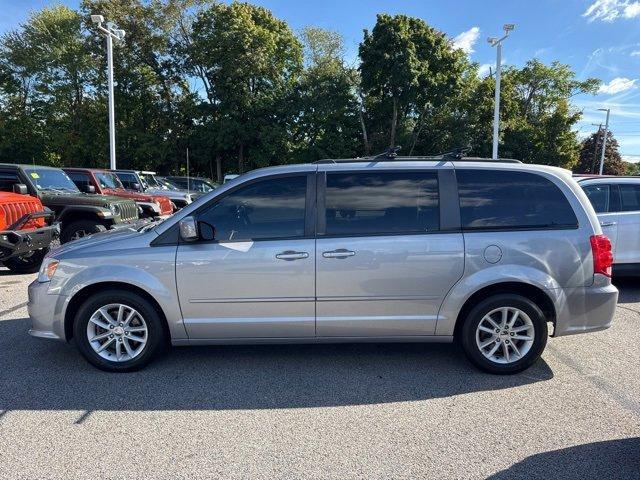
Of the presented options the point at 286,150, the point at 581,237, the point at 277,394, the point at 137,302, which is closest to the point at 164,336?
the point at 137,302

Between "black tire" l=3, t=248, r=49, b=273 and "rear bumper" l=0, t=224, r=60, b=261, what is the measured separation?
36.3 inches

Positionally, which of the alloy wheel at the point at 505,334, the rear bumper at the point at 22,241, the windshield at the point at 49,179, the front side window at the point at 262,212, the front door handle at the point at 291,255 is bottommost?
the alloy wheel at the point at 505,334

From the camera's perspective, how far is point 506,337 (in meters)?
4.08

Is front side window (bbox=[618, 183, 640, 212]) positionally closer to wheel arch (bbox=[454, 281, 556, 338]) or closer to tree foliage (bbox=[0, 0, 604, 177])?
wheel arch (bbox=[454, 281, 556, 338])

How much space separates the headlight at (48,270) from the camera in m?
4.10

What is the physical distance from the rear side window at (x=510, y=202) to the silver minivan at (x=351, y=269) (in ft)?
0.04

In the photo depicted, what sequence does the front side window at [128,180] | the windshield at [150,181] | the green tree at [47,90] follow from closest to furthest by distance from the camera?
the front side window at [128,180], the windshield at [150,181], the green tree at [47,90]

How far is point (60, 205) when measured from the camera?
929cm

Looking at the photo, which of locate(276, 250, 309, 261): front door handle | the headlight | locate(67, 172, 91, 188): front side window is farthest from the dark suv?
locate(276, 250, 309, 261): front door handle

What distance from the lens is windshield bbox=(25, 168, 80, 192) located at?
9.27m

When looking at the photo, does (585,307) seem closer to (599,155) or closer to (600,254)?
(600,254)

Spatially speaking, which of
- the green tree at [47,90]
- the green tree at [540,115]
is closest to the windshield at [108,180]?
the green tree at [47,90]

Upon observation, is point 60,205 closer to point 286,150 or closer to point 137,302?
point 137,302

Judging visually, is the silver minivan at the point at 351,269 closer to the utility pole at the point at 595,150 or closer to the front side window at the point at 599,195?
the front side window at the point at 599,195
